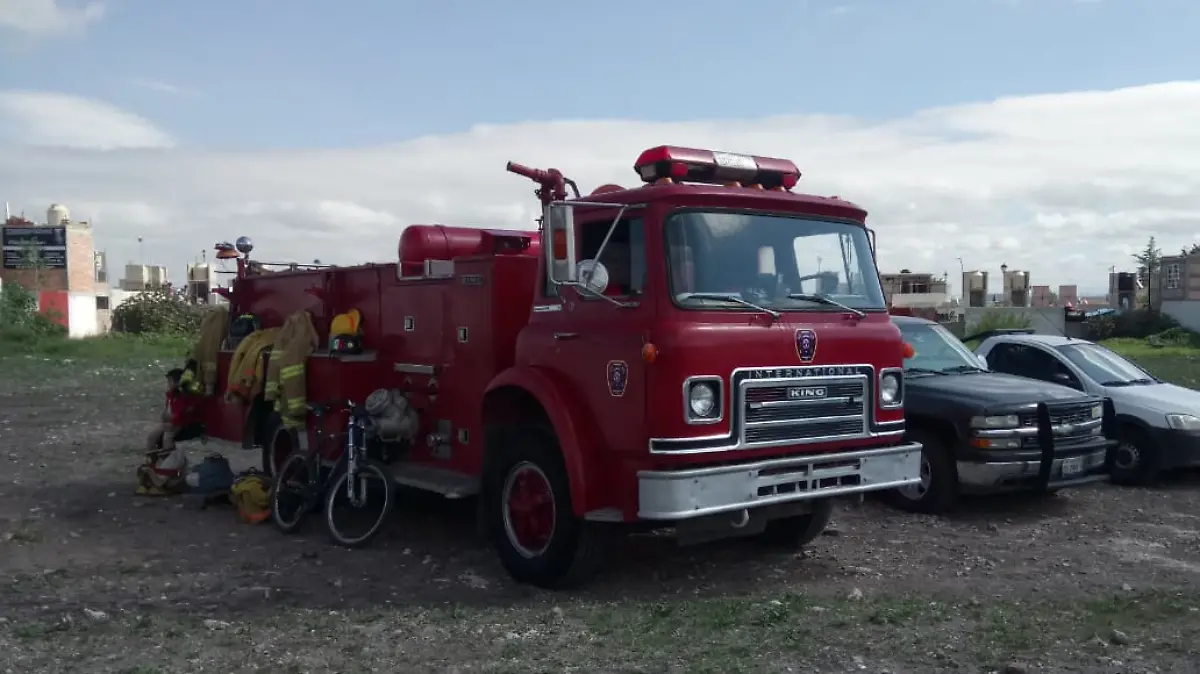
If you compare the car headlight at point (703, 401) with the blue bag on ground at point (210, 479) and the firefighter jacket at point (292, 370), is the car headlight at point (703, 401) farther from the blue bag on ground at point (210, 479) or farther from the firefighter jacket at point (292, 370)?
the blue bag on ground at point (210, 479)

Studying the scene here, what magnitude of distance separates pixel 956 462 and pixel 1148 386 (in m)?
3.73

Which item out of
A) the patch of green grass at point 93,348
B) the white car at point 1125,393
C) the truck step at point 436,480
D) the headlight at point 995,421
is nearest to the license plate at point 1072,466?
the headlight at point 995,421

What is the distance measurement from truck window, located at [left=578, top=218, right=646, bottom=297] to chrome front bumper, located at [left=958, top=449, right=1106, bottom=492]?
13.9ft

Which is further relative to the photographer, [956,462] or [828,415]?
[956,462]

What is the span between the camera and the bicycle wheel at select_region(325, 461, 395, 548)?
8445 mm

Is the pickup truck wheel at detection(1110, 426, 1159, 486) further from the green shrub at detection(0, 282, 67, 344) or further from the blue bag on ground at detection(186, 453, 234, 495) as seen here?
the green shrub at detection(0, 282, 67, 344)

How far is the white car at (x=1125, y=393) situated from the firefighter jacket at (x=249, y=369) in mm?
7836

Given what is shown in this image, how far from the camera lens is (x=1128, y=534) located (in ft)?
29.1

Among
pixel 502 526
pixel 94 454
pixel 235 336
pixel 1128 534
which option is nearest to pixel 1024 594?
pixel 1128 534

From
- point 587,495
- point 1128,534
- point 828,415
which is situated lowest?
point 1128,534

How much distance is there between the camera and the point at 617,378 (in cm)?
652

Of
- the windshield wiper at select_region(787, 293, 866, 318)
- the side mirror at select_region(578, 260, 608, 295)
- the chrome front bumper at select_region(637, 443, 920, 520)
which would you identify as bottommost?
the chrome front bumper at select_region(637, 443, 920, 520)

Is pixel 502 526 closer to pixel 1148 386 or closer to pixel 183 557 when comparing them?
pixel 183 557

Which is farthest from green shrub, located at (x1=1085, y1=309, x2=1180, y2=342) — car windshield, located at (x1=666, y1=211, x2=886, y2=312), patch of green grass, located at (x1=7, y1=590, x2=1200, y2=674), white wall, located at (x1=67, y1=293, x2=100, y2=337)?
patch of green grass, located at (x1=7, y1=590, x2=1200, y2=674)
